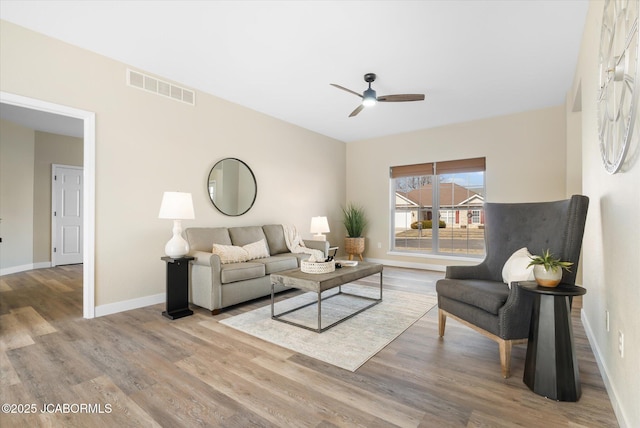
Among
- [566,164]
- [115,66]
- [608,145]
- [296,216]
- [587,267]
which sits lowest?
[587,267]

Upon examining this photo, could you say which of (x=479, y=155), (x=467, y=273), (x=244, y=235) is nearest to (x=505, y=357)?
(x=467, y=273)

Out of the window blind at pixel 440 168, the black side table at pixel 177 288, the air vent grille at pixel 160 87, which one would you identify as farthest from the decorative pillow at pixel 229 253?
the window blind at pixel 440 168

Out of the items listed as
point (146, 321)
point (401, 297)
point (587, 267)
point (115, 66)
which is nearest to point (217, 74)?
point (115, 66)

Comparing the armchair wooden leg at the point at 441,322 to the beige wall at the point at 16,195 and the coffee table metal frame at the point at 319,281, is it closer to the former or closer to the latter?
the coffee table metal frame at the point at 319,281

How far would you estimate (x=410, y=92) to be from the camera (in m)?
4.23

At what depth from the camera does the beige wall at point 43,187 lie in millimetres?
5949

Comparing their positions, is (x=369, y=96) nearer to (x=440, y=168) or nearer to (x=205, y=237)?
(x=205, y=237)

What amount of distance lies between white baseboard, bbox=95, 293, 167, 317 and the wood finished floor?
0.32 metres

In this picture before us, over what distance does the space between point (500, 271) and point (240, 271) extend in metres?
2.64

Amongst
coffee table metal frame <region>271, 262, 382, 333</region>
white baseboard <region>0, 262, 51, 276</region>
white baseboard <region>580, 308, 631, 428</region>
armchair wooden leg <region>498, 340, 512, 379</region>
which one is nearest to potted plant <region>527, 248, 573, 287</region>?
armchair wooden leg <region>498, 340, 512, 379</region>

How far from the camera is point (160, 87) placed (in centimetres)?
377

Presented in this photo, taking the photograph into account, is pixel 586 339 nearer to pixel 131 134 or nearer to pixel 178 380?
pixel 178 380

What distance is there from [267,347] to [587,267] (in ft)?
9.89

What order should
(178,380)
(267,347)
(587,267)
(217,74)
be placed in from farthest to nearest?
1. (217,74)
2. (587,267)
3. (267,347)
4. (178,380)
